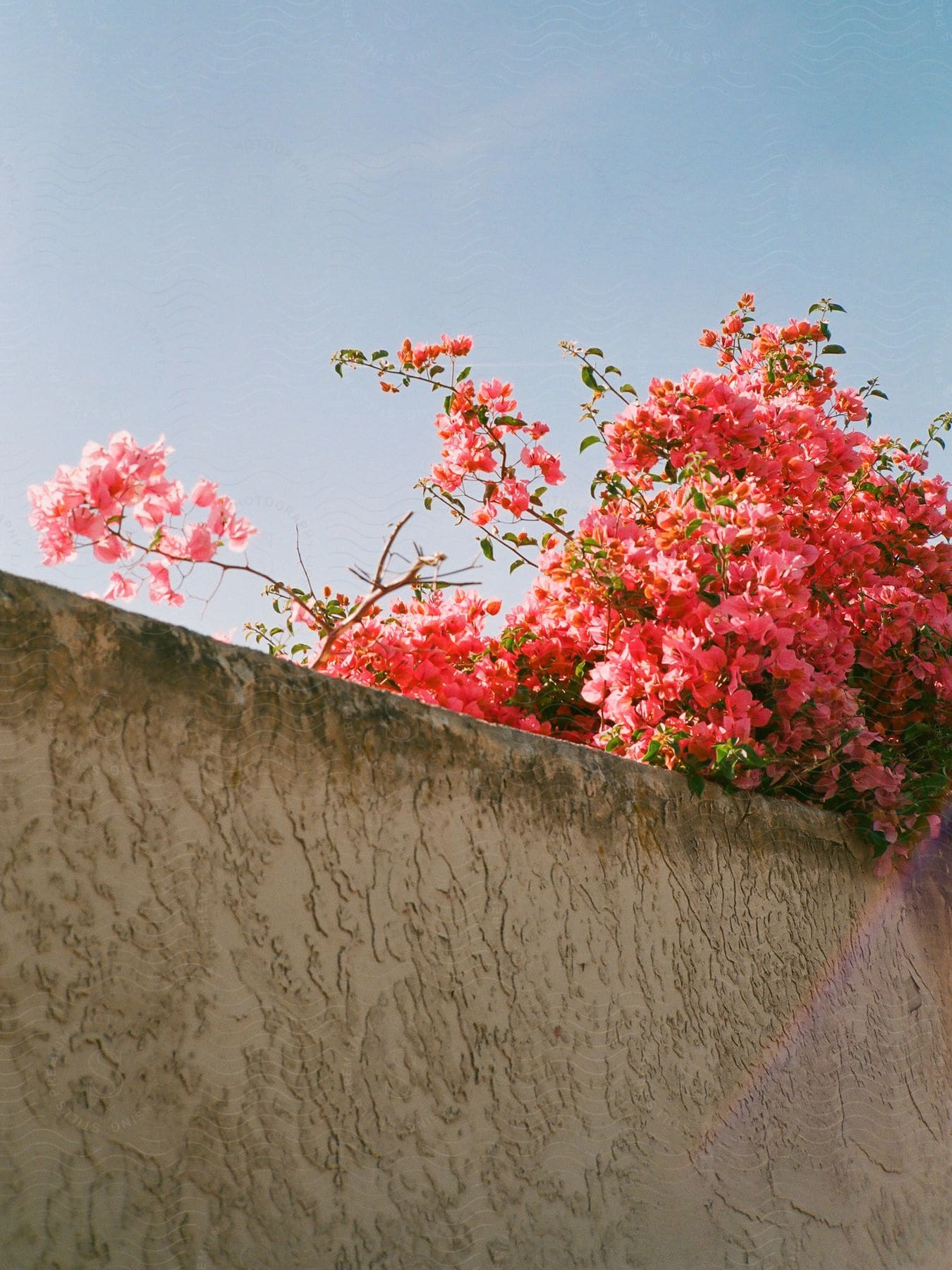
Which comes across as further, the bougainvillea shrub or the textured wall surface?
the bougainvillea shrub

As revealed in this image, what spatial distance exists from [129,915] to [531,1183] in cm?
88

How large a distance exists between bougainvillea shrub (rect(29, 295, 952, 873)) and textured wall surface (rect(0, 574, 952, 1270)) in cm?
37

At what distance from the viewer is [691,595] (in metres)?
2.69

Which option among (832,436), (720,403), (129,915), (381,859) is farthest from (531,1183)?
(832,436)

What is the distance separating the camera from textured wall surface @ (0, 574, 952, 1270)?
1.36 metres

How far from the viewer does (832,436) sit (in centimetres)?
331

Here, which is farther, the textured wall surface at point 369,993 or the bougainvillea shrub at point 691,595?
the bougainvillea shrub at point 691,595

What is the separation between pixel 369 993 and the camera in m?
1.67

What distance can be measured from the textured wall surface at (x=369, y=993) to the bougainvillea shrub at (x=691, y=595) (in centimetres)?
37

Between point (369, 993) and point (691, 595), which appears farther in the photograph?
point (691, 595)

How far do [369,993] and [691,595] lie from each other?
143 centimetres

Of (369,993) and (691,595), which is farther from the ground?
(691,595)

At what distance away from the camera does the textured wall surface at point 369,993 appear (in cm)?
136

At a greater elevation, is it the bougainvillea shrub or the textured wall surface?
the bougainvillea shrub
